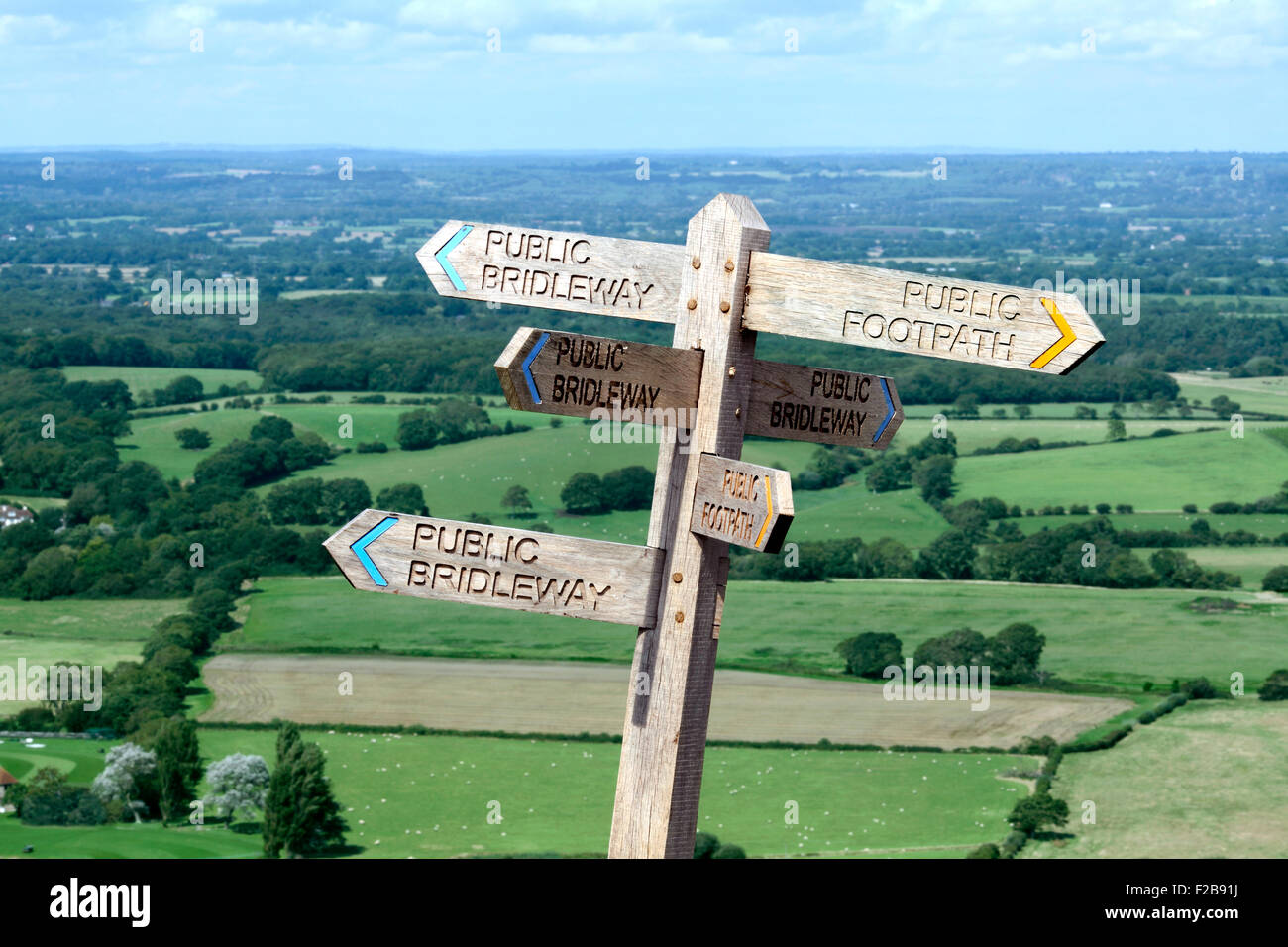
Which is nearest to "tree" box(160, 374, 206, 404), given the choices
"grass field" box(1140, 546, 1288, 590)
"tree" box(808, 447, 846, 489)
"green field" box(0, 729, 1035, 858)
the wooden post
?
"tree" box(808, 447, 846, 489)

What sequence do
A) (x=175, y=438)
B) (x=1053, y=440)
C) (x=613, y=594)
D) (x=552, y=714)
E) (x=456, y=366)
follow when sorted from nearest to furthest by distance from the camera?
(x=613, y=594) → (x=552, y=714) → (x=1053, y=440) → (x=175, y=438) → (x=456, y=366)

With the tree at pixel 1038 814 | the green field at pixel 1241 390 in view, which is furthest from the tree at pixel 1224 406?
the tree at pixel 1038 814

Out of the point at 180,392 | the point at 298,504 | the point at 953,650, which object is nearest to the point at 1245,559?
the point at 953,650

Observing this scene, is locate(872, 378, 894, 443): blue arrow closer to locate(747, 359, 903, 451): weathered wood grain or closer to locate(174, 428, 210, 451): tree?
locate(747, 359, 903, 451): weathered wood grain

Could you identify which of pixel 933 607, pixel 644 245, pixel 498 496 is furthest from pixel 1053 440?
pixel 644 245

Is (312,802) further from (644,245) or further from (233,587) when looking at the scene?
(644,245)

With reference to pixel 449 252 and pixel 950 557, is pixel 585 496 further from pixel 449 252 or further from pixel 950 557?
pixel 449 252
